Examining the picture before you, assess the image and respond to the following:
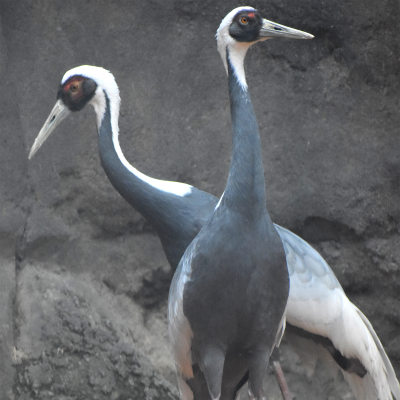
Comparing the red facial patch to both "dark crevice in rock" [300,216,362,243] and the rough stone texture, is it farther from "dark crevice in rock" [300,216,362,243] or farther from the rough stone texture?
"dark crevice in rock" [300,216,362,243]

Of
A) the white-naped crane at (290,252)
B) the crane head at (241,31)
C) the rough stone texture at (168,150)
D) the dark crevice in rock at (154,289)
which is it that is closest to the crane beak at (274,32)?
the crane head at (241,31)

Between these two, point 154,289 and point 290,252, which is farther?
point 154,289

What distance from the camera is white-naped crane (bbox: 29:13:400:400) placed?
246cm

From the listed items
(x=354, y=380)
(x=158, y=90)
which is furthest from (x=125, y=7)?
(x=354, y=380)

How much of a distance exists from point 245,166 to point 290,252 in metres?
0.72

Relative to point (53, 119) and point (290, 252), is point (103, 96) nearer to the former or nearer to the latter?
point (53, 119)

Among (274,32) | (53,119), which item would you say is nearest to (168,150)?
(53,119)

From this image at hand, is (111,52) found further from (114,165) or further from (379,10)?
(379,10)

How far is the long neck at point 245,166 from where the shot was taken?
75.1 inches

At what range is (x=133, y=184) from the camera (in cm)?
257

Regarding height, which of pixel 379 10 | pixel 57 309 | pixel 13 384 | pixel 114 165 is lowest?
pixel 13 384

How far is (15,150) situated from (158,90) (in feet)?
2.35

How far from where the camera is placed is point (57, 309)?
115 inches

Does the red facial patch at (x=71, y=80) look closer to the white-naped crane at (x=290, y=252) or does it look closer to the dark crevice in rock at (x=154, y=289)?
the white-naped crane at (x=290, y=252)
